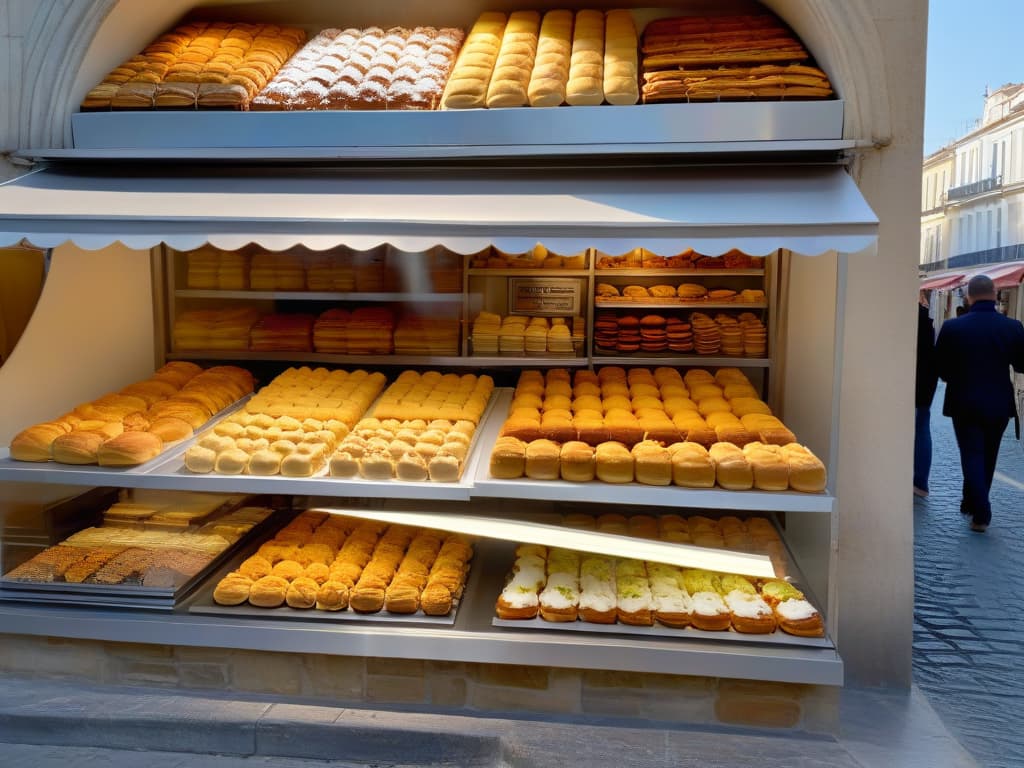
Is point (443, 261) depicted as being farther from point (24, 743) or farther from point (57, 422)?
point (24, 743)

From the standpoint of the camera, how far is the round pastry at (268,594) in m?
3.63

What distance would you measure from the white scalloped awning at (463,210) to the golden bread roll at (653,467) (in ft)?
3.08

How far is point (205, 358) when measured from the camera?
5.31 metres

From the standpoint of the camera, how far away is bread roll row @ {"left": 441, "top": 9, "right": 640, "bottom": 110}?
3998 mm

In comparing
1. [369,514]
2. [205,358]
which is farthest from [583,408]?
[205,358]

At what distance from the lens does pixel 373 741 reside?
329 cm

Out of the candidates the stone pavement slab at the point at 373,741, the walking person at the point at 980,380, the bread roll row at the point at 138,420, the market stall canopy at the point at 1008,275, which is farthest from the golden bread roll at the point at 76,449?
the market stall canopy at the point at 1008,275

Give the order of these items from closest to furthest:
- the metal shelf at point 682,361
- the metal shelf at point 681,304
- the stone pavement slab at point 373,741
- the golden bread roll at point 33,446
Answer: the stone pavement slab at point 373,741, the golden bread roll at point 33,446, the metal shelf at point 682,361, the metal shelf at point 681,304

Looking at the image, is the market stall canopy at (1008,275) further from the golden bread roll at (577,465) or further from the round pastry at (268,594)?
the round pastry at (268,594)

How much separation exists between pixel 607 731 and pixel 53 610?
2.71 meters

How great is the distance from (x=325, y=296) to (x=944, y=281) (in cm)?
2058

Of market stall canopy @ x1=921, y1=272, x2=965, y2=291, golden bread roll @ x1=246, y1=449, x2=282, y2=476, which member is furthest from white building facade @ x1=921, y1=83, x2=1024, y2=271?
golden bread roll @ x1=246, y1=449, x2=282, y2=476

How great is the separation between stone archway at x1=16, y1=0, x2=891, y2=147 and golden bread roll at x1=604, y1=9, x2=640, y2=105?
0.86 m

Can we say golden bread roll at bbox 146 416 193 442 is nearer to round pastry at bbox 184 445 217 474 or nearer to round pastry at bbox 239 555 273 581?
round pastry at bbox 184 445 217 474
